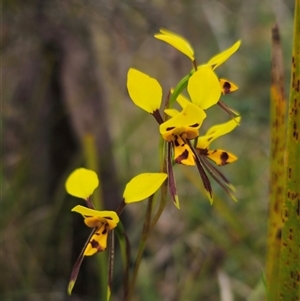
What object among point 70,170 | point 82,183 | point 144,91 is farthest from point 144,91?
point 70,170

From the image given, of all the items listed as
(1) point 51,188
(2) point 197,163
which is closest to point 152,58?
(1) point 51,188

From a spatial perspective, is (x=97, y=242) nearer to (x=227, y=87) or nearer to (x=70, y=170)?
(x=227, y=87)

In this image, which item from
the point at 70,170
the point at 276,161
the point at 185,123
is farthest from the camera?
the point at 70,170

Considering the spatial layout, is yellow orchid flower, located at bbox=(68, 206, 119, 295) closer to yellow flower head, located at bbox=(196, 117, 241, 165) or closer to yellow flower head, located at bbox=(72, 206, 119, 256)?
yellow flower head, located at bbox=(72, 206, 119, 256)

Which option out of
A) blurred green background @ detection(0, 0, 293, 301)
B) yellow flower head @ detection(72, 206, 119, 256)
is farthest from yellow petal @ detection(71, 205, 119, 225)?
blurred green background @ detection(0, 0, 293, 301)

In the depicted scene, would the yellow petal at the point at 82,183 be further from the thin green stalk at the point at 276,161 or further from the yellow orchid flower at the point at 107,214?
the thin green stalk at the point at 276,161

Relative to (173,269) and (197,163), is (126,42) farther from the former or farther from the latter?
(197,163)
